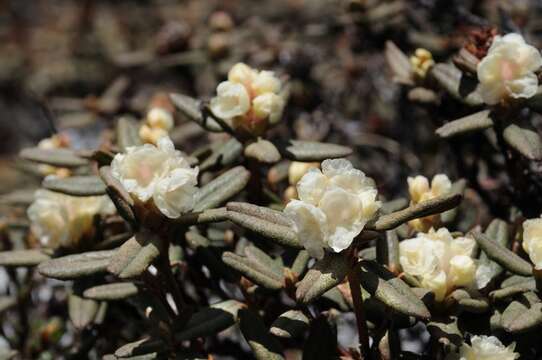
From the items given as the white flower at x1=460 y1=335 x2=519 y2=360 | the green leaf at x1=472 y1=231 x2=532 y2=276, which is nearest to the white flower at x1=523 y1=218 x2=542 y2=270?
the green leaf at x1=472 y1=231 x2=532 y2=276

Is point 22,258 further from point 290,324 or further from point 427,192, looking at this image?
→ point 427,192

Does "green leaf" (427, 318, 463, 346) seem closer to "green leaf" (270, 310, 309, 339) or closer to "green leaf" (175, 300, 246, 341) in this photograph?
"green leaf" (270, 310, 309, 339)

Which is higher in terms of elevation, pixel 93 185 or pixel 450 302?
pixel 93 185

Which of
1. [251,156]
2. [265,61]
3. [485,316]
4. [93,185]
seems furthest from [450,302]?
[265,61]

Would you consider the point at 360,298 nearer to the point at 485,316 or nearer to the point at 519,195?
the point at 485,316

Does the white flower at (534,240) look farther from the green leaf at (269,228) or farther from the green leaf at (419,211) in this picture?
the green leaf at (269,228)

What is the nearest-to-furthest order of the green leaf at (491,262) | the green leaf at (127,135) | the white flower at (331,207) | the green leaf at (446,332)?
the white flower at (331,207) → the green leaf at (446,332) → the green leaf at (491,262) → the green leaf at (127,135)

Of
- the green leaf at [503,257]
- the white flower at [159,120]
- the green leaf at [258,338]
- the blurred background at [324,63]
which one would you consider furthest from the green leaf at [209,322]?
the blurred background at [324,63]

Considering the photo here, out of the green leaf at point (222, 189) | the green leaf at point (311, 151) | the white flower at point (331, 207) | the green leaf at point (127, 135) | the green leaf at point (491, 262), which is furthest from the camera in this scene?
the green leaf at point (127, 135)
